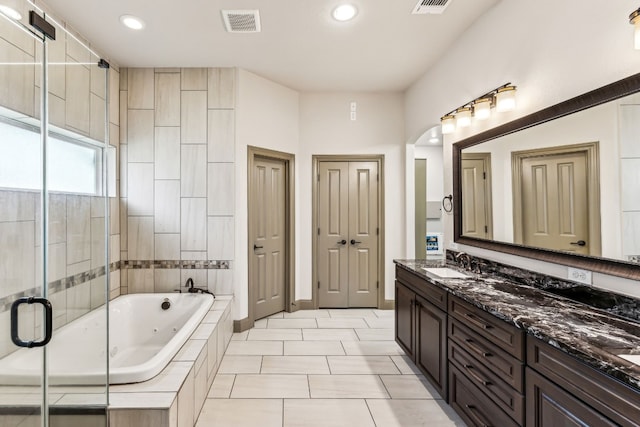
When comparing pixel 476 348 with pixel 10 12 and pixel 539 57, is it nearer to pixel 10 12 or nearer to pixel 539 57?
pixel 539 57

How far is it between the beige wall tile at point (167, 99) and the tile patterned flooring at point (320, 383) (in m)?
2.50

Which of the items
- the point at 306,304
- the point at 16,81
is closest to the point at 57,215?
the point at 16,81

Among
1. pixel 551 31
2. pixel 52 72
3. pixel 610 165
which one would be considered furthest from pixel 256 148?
pixel 610 165

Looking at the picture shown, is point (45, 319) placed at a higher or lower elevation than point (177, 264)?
higher

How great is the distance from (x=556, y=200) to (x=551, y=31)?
100 cm

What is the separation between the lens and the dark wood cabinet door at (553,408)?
1.12 meters

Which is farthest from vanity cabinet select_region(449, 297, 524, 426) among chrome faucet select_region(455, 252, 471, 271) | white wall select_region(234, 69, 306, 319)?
white wall select_region(234, 69, 306, 319)

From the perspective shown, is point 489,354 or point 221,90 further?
point 221,90

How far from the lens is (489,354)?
1707mm

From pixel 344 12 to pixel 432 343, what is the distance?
2.59 m

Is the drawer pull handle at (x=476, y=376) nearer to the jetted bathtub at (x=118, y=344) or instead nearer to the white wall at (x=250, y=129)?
the jetted bathtub at (x=118, y=344)

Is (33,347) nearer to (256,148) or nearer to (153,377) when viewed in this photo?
(153,377)

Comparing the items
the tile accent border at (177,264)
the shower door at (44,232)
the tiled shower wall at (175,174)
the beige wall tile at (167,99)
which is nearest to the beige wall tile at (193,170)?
the tiled shower wall at (175,174)

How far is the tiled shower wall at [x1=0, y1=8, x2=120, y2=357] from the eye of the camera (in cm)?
136
